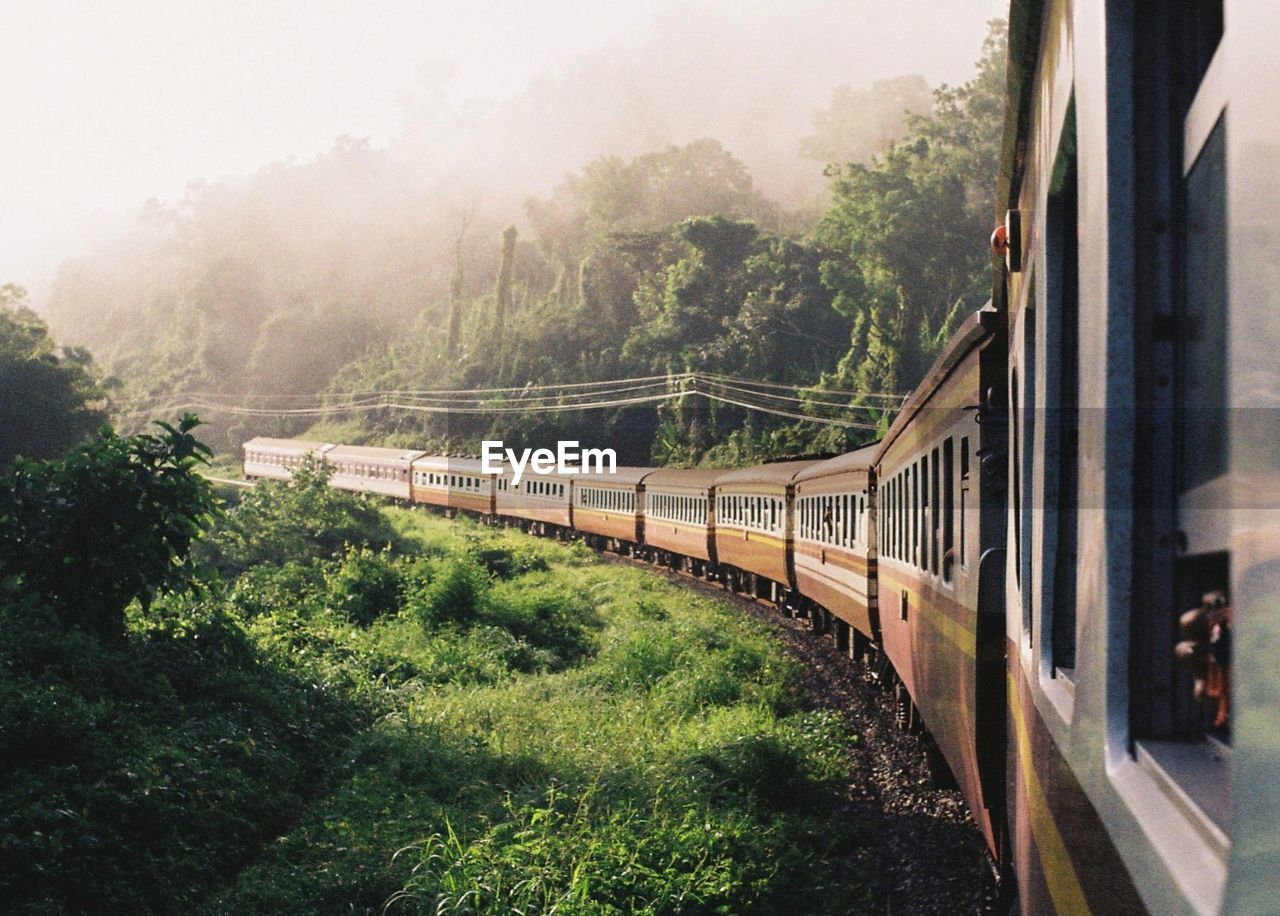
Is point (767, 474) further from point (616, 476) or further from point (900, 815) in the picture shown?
point (616, 476)

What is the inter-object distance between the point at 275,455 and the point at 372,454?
219 inches

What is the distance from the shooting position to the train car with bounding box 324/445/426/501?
141 feet

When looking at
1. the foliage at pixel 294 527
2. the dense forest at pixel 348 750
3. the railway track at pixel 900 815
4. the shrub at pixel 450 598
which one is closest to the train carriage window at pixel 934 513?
the railway track at pixel 900 815

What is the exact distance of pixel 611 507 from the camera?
31094 millimetres

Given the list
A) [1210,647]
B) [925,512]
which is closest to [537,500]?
[925,512]

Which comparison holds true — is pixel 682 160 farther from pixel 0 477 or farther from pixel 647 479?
pixel 0 477

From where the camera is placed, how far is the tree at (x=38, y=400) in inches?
1038

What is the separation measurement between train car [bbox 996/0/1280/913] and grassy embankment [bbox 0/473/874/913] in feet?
14.6

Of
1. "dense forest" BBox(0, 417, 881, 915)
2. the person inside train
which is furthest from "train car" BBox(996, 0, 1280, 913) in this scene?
"dense forest" BBox(0, 417, 881, 915)

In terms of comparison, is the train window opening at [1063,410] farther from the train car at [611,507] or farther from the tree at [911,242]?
the tree at [911,242]

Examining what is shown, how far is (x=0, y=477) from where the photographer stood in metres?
10.9

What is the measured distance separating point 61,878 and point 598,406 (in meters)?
42.0

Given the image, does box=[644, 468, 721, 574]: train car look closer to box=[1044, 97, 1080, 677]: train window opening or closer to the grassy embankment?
the grassy embankment

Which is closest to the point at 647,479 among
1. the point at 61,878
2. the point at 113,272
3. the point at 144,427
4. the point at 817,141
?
the point at 61,878
